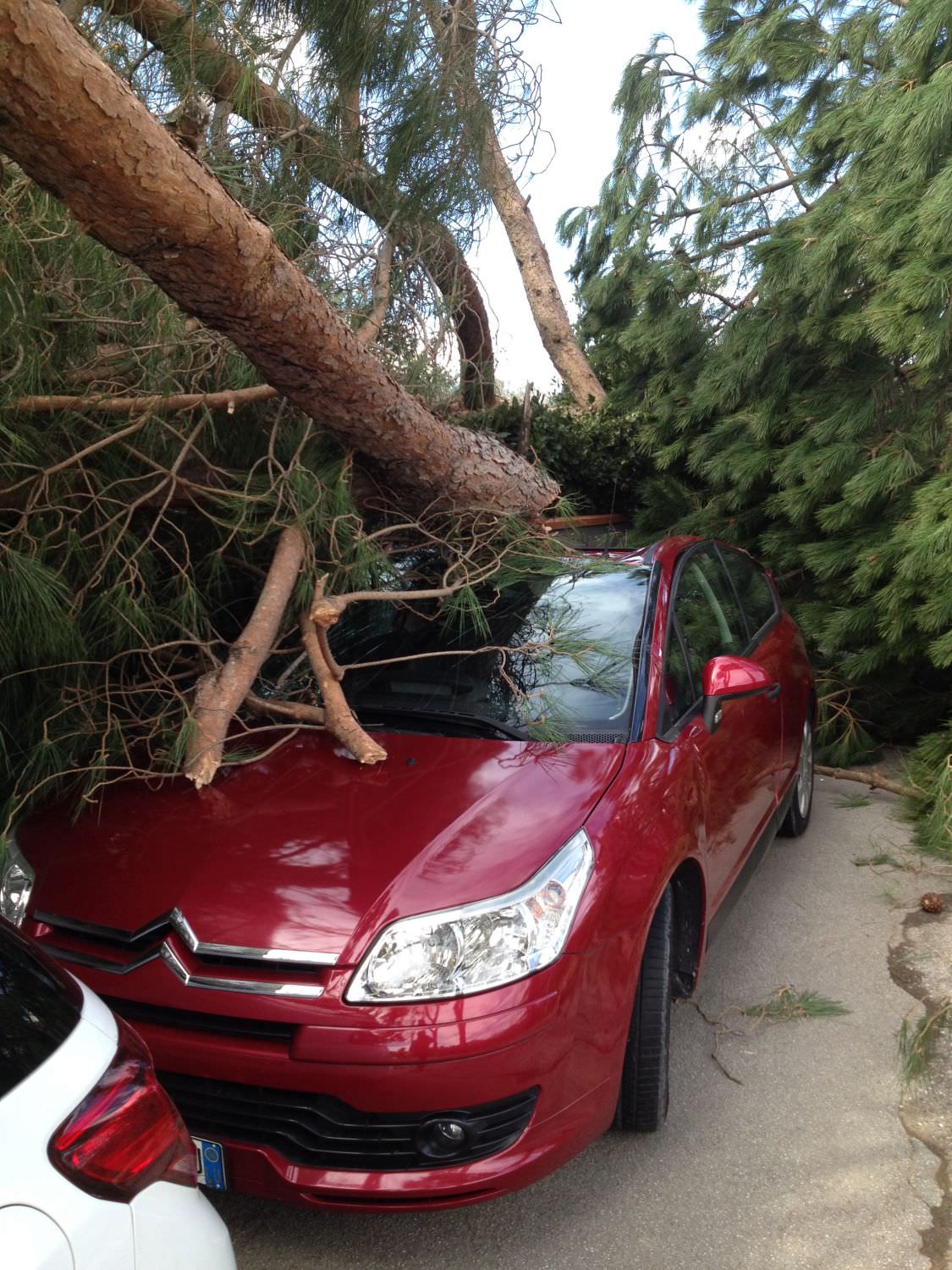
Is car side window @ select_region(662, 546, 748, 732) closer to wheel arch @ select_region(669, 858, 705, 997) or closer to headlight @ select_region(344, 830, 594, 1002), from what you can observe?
wheel arch @ select_region(669, 858, 705, 997)

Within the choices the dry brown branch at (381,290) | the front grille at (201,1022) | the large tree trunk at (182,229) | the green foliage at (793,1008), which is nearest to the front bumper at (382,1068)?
the front grille at (201,1022)

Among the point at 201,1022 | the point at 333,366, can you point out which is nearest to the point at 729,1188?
the point at 201,1022

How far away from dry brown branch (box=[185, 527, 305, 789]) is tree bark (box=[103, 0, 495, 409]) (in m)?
1.50

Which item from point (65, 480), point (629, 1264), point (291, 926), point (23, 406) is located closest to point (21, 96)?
point (23, 406)

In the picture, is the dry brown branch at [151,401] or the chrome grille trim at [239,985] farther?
the dry brown branch at [151,401]

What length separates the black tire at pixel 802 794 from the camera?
4.84 metres

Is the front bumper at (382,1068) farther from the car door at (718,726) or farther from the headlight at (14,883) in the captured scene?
the car door at (718,726)

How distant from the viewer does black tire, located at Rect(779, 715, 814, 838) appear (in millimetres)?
4836

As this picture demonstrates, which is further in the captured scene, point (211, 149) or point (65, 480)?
point (211, 149)

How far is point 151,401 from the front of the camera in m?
3.06

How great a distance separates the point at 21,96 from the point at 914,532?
157 inches

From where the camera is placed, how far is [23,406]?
280cm

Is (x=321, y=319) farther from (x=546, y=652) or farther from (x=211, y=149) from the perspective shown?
(x=546, y=652)

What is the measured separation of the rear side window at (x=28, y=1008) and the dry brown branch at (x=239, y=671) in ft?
4.36
